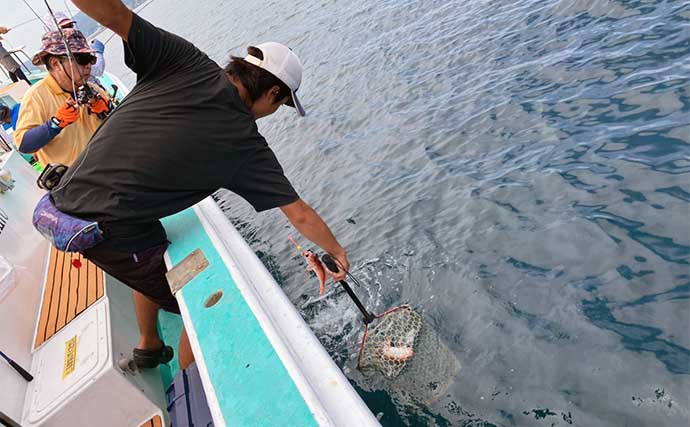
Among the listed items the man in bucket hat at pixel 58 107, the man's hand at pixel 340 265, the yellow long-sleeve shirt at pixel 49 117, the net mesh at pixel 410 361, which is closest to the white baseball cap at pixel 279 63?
the man's hand at pixel 340 265

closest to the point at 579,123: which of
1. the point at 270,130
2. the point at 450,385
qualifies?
the point at 450,385

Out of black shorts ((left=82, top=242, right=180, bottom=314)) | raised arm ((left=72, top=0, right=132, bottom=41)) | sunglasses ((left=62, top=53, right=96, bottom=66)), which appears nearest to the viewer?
raised arm ((left=72, top=0, right=132, bottom=41))

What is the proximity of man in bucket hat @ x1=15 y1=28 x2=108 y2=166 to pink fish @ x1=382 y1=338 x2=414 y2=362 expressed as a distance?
330cm

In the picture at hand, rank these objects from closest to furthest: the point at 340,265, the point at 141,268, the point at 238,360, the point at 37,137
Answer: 1. the point at 238,360
2. the point at 340,265
3. the point at 141,268
4. the point at 37,137

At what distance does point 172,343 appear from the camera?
4.12 m

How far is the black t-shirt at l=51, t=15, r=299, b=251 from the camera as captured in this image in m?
2.34

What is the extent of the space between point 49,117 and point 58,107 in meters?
0.12

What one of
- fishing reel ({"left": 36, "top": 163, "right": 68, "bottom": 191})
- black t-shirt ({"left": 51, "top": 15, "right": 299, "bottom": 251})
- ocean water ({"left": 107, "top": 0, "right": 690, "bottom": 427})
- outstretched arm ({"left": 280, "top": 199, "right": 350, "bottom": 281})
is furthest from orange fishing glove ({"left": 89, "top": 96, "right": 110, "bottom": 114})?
outstretched arm ({"left": 280, "top": 199, "right": 350, "bottom": 281})

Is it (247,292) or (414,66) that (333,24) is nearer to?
(414,66)

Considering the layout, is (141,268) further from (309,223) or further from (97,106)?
(97,106)

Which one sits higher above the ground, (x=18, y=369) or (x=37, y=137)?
(x=37, y=137)

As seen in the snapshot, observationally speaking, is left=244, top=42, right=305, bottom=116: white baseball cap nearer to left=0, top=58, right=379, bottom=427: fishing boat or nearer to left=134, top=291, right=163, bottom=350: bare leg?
left=0, top=58, right=379, bottom=427: fishing boat

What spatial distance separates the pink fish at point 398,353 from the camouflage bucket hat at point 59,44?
12.0 feet

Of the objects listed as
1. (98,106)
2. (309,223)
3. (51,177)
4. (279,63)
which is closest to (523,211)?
(309,223)
